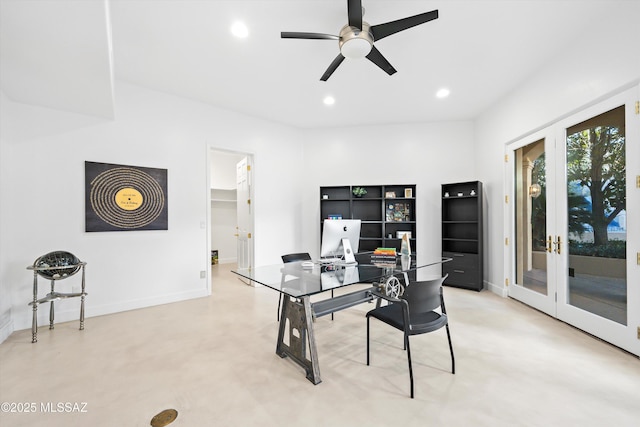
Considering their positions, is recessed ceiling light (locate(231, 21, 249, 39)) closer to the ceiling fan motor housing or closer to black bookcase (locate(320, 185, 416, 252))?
the ceiling fan motor housing

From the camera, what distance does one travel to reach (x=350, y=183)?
18.8ft

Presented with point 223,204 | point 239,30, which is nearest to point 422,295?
point 239,30

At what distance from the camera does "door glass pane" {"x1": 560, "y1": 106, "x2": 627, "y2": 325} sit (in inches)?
103

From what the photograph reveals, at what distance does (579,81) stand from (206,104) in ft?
16.1

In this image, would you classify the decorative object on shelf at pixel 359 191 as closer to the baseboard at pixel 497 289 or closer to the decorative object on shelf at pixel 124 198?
the baseboard at pixel 497 289

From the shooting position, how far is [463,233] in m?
5.01

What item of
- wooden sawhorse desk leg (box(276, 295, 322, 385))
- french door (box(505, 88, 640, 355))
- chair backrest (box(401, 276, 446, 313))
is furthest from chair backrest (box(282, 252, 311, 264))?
french door (box(505, 88, 640, 355))

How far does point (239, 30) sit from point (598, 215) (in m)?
4.12

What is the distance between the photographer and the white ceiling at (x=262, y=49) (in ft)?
7.41

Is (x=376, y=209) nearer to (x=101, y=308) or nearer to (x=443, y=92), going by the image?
(x=443, y=92)

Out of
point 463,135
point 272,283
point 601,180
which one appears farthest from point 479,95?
point 272,283

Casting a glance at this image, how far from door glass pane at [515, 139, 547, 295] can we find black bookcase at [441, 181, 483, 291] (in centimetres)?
59

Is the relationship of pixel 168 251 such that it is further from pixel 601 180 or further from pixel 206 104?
pixel 601 180

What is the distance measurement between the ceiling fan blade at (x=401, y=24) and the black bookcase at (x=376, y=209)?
10.7ft
